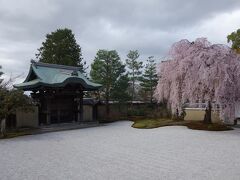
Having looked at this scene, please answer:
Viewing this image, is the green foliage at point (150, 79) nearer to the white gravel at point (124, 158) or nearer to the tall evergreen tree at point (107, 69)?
the tall evergreen tree at point (107, 69)

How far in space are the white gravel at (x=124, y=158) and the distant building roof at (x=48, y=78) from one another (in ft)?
22.5

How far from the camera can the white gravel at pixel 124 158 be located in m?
7.27

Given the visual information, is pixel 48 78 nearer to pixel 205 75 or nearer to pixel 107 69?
pixel 107 69

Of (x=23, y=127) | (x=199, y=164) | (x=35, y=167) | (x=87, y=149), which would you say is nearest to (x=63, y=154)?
(x=87, y=149)

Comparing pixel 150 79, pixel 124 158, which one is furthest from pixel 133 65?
pixel 124 158

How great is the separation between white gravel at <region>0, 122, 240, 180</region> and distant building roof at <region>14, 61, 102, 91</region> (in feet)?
22.5

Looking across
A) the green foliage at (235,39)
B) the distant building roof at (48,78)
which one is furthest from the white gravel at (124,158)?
the green foliage at (235,39)

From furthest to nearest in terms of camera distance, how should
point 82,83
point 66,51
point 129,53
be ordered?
point 129,53, point 66,51, point 82,83

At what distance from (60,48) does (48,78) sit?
9.25 metres

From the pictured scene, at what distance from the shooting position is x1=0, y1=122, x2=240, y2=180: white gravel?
7266 millimetres

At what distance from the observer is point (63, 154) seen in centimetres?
1007

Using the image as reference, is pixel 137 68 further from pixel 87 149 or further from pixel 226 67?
pixel 87 149

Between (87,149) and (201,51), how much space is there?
969 cm

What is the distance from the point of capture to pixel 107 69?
27.1 metres
